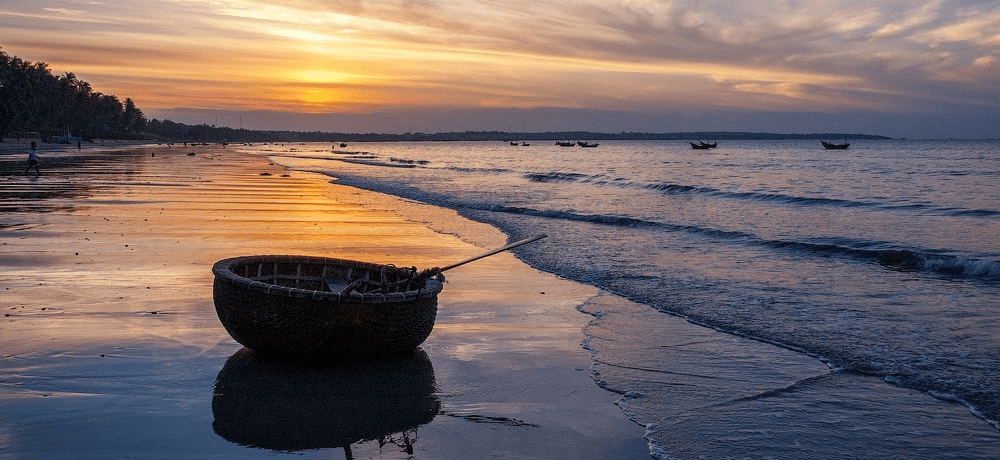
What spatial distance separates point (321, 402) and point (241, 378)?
87 centimetres

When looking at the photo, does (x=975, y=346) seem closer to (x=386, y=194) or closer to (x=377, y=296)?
(x=377, y=296)

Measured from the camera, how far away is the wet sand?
4.79m

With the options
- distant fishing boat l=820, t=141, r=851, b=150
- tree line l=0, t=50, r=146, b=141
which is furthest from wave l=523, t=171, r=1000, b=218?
distant fishing boat l=820, t=141, r=851, b=150

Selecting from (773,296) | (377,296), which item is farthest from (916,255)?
(377,296)

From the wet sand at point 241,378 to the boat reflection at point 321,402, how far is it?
0.06ft

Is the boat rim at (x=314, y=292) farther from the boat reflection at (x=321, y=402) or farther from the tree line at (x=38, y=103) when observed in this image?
the tree line at (x=38, y=103)

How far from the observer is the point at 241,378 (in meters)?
6.00

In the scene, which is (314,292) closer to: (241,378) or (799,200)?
(241,378)

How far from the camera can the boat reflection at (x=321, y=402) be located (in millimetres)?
4879

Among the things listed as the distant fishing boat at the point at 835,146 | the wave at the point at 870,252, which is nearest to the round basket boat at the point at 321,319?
the wave at the point at 870,252

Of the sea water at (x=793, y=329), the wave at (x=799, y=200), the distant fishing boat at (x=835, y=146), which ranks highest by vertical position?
the distant fishing boat at (x=835, y=146)

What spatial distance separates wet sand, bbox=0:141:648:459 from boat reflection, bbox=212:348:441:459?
18 mm

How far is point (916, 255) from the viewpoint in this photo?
14414 mm

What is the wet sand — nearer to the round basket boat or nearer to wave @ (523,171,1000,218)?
the round basket boat
